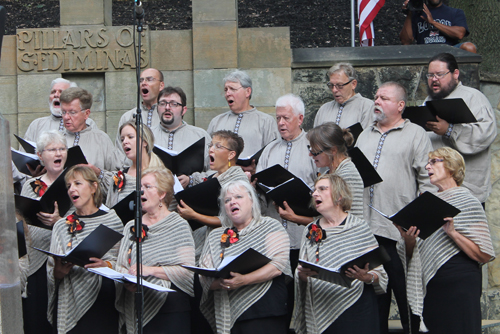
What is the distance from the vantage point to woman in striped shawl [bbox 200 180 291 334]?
4645mm

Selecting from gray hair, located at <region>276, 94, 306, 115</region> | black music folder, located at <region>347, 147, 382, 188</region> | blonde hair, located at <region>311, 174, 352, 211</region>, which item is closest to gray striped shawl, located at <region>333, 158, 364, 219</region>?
black music folder, located at <region>347, 147, 382, 188</region>

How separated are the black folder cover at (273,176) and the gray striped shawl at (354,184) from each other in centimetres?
36

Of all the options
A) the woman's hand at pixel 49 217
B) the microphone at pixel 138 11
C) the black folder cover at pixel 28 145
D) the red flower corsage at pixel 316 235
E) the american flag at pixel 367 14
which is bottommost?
the red flower corsage at pixel 316 235

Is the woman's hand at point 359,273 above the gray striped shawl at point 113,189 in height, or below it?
below

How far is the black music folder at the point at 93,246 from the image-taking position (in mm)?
4451

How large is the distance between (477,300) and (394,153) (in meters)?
1.26

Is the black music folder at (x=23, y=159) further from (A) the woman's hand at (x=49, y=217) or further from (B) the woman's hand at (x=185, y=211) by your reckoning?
(B) the woman's hand at (x=185, y=211)

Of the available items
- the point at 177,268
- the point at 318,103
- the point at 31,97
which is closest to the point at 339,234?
the point at 177,268

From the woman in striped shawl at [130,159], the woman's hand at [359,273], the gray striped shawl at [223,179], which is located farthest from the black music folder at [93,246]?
the woman's hand at [359,273]

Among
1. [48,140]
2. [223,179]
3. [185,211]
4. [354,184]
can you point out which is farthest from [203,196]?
[48,140]

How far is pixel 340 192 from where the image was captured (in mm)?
4711

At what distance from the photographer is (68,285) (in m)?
4.86

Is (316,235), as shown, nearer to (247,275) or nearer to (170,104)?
(247,275)

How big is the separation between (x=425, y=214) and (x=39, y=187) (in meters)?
2.70
